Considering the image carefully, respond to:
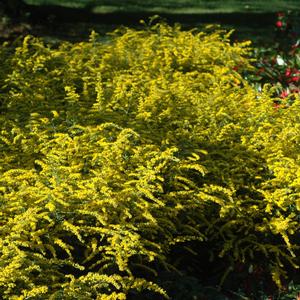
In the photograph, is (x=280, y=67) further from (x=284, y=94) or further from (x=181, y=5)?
(x=181, y=5)

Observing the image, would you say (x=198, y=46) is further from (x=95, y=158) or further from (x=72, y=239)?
(x=72, y=239)

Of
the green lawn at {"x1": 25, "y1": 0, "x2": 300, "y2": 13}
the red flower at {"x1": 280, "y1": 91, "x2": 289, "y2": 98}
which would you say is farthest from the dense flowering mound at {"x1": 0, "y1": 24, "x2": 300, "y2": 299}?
the green lawn at {"x1": 25, "y1": 0, "x2": 300, "y2": 13}

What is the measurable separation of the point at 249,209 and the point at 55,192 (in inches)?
59.1

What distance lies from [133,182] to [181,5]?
11.6 metres

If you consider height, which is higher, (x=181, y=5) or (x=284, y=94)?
(x=181, y=5)

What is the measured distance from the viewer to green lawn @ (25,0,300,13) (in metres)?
15.3

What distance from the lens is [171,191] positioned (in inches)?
210

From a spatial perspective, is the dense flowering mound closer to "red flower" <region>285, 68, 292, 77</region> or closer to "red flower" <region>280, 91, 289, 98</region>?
"red flower" <region>280, 91, 289, 98</region>

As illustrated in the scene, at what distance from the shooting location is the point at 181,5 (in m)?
15.9

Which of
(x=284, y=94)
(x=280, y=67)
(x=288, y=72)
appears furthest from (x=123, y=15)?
(x=284, y=94)

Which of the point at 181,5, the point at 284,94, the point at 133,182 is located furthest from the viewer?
the point at 181,5

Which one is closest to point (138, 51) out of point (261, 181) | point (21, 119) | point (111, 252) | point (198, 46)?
point (198, 46)

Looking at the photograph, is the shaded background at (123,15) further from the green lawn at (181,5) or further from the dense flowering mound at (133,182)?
the dense flowering mound at (133,182)

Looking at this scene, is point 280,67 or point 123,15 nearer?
point 280,67
